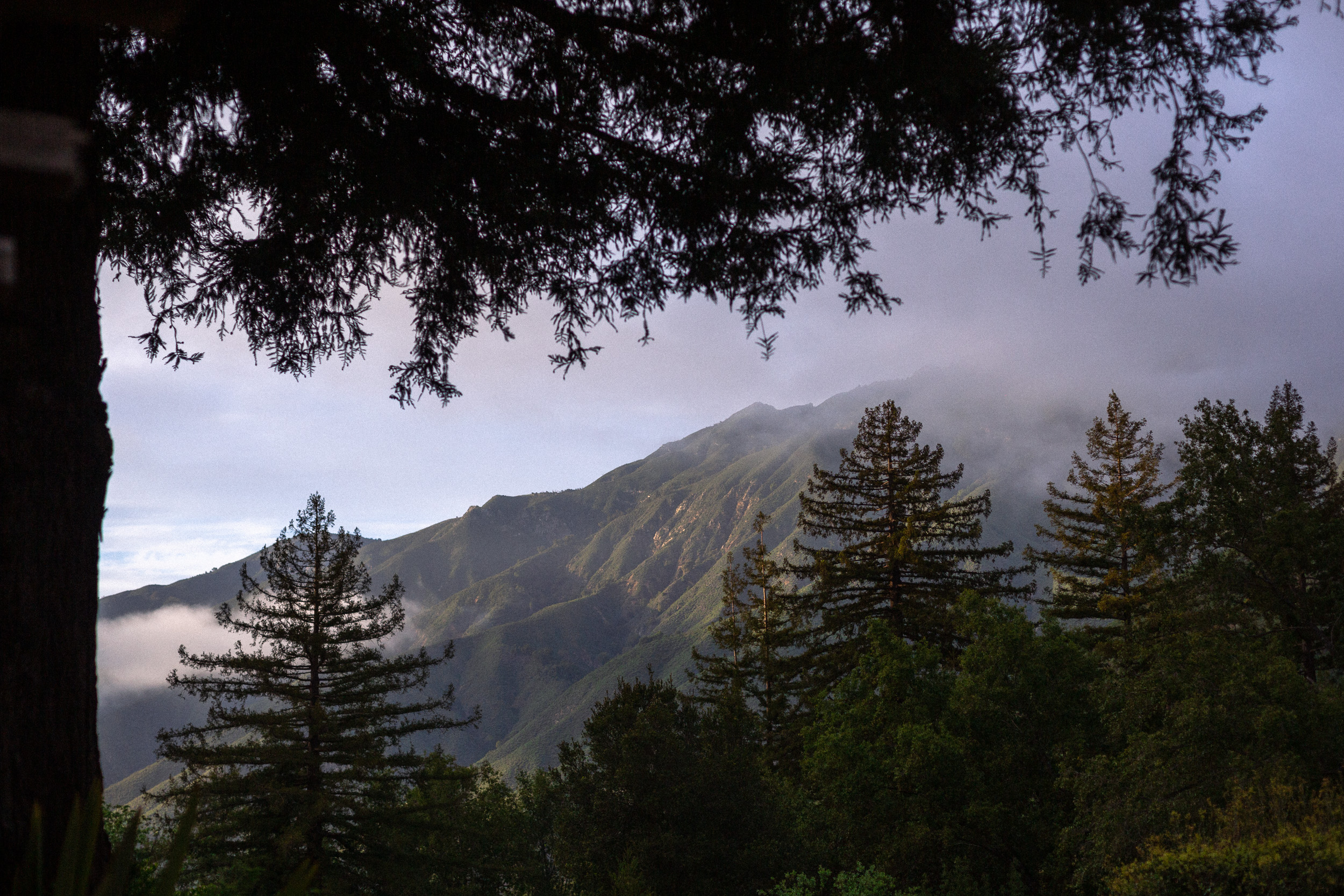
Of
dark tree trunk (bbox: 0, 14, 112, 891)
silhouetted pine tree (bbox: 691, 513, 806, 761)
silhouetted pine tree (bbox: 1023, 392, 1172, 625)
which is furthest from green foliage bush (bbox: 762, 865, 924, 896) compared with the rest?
silhouetted pine tree (bbox: 1023, 392, 1172, 625)

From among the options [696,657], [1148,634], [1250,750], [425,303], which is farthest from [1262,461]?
[696,657]

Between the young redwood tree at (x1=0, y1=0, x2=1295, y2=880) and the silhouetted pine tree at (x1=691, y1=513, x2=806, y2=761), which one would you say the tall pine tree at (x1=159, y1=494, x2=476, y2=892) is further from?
the young redwood tree at (x1=0, y1=0, x2=1295, y2=880)

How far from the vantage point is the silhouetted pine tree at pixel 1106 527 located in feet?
76.4

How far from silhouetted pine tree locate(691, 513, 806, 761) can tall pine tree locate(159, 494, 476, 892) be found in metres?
10.0

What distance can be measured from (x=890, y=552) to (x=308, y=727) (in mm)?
14946

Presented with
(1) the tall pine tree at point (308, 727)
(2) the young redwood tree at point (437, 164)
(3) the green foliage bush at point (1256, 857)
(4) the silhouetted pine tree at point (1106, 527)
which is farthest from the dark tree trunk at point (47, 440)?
(4) the silhouetted pine tree at point (1106, 527)

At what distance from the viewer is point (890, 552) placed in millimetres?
20109

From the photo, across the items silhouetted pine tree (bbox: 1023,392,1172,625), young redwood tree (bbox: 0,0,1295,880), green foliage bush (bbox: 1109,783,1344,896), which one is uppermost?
young redwood tree (bbox: 0,0,1295,880)

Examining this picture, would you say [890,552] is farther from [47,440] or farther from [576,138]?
[47,440]

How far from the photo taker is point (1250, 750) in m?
10.8

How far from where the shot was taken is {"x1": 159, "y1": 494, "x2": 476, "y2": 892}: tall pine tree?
16.3 m

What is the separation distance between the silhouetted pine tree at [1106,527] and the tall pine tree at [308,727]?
18.7 metres

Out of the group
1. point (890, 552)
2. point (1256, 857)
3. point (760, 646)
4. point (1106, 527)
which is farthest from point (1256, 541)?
point (760, 646)

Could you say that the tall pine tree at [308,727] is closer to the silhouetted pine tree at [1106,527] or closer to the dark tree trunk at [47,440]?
the dark tree trunk at [47,440]
